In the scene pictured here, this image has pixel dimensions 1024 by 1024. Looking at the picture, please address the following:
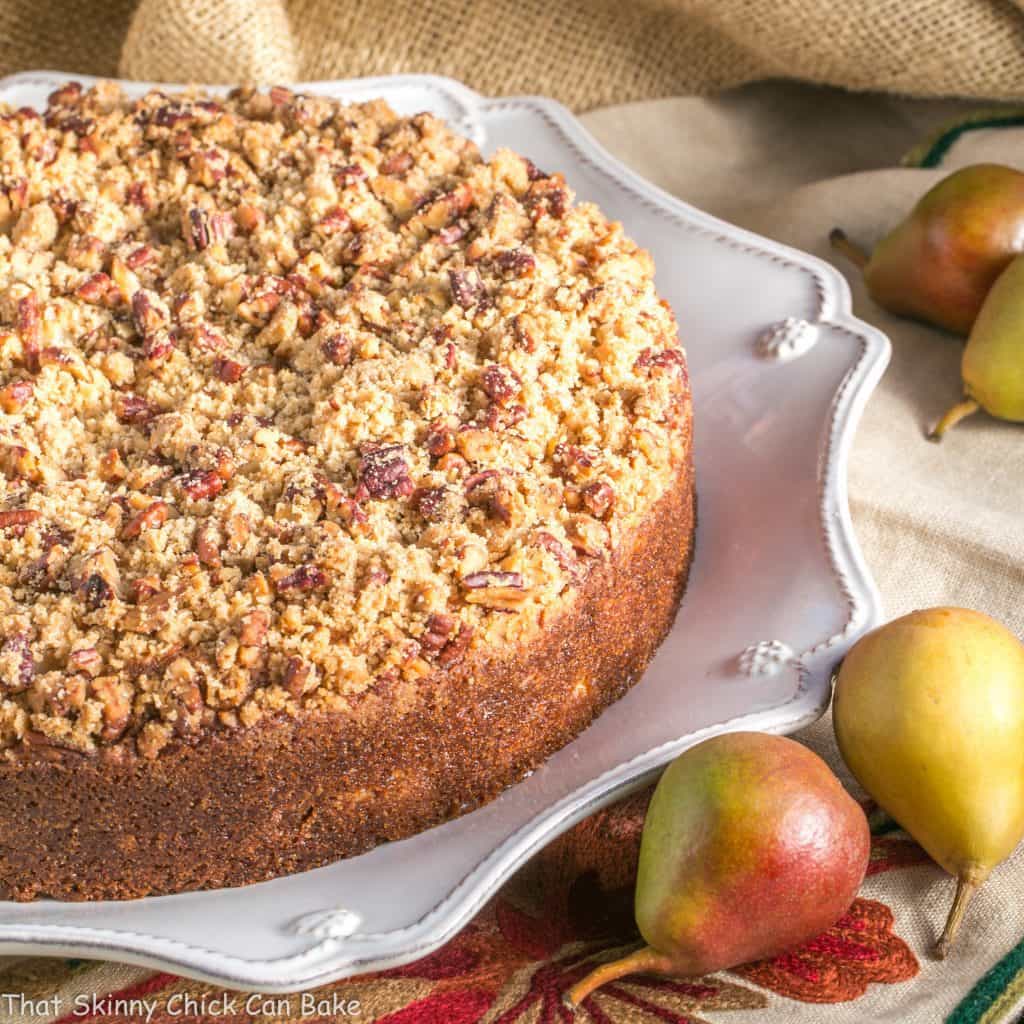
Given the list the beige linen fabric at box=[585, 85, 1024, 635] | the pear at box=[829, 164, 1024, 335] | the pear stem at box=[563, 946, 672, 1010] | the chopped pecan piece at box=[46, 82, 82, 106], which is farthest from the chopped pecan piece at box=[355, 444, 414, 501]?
the pear at box=[829, 164, 1024, 335]

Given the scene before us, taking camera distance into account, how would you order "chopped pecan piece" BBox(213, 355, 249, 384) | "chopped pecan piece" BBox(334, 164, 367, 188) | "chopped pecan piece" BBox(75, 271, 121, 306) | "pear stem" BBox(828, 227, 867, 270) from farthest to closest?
1. "pear stem" BBox(828, 227, 867, 270)
2. "chopped pecan piece" BBox(334, 164, 367, 188)
3. "chopped pecan piece" BBox(75, 271, 121, 306)
4. "chopped pecan piece" BBox(213, 355, 249, 384)

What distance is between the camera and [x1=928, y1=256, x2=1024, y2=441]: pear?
2143mm

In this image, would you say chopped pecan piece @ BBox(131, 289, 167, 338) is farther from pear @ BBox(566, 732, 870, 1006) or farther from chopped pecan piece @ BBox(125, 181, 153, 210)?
pear @ BBox(566, 732, 870, 1006)

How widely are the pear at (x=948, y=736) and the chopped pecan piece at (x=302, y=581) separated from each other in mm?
634

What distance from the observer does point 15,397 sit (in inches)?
68.7

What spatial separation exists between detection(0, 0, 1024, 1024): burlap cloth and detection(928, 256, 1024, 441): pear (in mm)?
58

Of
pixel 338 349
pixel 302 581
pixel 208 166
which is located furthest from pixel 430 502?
pixel 208 166

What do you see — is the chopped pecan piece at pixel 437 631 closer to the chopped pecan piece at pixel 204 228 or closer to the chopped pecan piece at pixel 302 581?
the chopped pecan piece at pixel 302 581

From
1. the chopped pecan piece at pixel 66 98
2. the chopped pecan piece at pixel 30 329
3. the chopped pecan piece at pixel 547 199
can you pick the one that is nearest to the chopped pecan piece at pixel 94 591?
the chopped pecan piece at pixel 30 329

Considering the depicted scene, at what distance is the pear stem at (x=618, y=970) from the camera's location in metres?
1.52

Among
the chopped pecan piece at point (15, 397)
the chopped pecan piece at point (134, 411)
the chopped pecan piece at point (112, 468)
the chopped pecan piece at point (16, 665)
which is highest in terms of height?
the chopped pecan piece at point (134, 411)

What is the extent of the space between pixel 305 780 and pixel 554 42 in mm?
1805

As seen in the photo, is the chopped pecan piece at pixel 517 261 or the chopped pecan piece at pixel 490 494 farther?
the chopped pecan piece at pixel 517 261

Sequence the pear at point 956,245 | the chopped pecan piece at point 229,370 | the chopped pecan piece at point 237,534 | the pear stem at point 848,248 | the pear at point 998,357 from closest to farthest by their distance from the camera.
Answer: the chopped pecan piece at point 237,534
the chopped pecan piece at point 229,370
the pear at point 998,357
the pear at point 956,245
the pear stem at point 848,248
